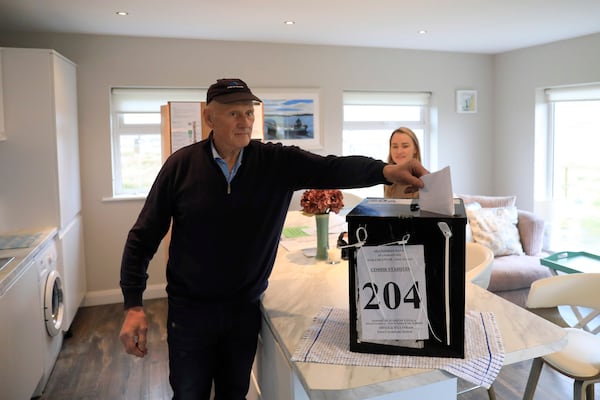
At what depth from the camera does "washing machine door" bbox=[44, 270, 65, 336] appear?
9.18 ft

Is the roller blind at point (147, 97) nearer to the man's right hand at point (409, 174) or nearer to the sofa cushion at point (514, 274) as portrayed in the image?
the sofa cushion at point (514, 274)

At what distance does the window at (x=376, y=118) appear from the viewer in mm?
5074

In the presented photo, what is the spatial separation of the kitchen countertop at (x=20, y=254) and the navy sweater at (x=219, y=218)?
41.4 inches

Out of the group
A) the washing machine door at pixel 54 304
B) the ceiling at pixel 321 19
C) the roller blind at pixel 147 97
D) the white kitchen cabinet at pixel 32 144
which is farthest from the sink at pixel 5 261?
the roller blind at pixel 147 97

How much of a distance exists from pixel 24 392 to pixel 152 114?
2.73 meters

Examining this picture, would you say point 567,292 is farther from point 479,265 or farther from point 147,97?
point 147,97

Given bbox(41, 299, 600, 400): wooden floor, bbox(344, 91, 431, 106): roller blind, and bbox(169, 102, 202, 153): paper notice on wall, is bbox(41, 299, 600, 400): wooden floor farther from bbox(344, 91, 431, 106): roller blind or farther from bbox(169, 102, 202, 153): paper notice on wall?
bbox(344, 91, 431, 106): roller blind

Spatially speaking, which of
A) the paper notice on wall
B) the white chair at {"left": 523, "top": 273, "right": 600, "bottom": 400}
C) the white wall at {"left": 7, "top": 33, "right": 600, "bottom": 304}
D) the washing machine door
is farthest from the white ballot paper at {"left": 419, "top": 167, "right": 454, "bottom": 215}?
the white wall at {"left": 7, "top": 33, "right": 600, "bottom": 304}

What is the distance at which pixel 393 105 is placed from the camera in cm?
522

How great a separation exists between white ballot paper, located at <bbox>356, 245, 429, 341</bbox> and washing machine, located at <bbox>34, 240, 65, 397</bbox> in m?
2.28

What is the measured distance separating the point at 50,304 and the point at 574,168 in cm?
492

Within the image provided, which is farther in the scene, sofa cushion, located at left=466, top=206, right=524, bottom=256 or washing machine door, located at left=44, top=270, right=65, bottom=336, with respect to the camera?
sofa cushion, located at left=466, top=206, right=524, bottom=256

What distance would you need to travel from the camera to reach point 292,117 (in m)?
4.67

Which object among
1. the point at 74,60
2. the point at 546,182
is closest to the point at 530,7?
the point at 546,182
